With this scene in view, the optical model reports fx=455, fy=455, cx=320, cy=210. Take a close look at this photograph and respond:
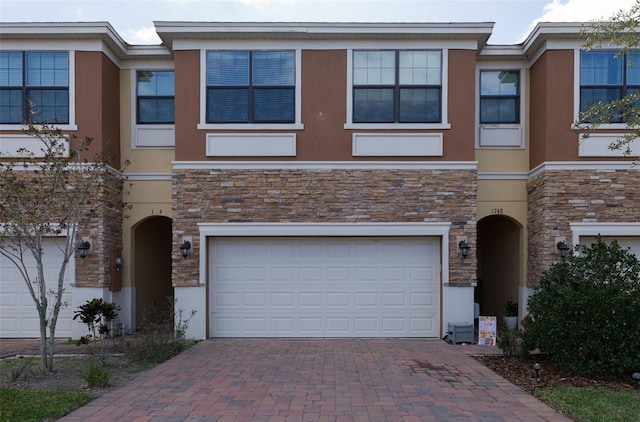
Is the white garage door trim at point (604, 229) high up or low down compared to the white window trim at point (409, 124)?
down

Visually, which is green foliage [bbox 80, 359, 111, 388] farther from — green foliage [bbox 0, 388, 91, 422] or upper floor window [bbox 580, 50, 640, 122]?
upper floor window [bbox 580, 50, 640, 122]

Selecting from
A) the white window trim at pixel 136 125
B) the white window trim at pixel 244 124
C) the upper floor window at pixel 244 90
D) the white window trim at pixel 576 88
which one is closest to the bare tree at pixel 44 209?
the white window trim at pixel 136 125

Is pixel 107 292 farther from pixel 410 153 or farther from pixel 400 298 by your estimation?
pixel 410 153

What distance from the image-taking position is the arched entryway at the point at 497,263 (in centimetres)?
1164

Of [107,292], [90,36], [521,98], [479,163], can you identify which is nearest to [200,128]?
[90,36]

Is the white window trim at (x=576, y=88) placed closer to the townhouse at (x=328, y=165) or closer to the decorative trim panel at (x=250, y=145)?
A: the townhouse at (x=328, y=165)

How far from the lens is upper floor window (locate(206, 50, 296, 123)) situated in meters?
10.4

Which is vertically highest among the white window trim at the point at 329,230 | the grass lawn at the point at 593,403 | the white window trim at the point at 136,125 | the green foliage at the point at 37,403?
the white window trim at the point at 136,125

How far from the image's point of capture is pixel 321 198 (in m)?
10.3

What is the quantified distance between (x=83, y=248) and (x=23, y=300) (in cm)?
209

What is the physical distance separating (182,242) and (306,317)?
3294 mm

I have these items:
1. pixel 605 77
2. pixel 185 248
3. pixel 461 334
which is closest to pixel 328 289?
pixel 461 334

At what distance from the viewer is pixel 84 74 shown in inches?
412

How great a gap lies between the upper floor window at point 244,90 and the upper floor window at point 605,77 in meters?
6.58
